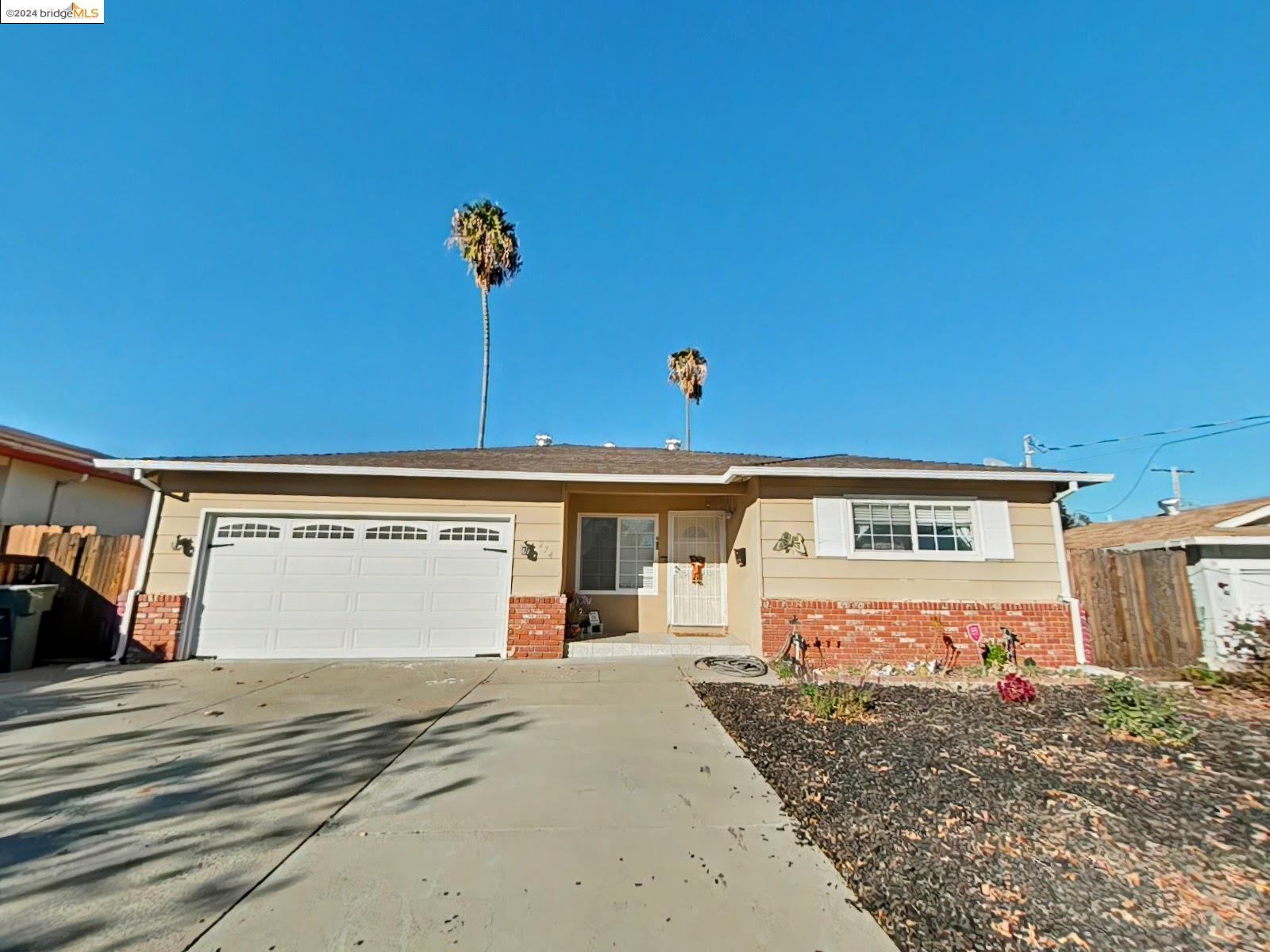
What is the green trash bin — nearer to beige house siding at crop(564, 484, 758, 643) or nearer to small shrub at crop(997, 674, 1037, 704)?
beige house siding at crop(564, 484, 758, 643)

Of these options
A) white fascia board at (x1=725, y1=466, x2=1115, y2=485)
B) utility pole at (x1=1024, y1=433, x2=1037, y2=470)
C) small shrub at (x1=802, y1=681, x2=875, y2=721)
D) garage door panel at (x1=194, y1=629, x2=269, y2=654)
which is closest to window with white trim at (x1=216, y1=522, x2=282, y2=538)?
garage door panel at (x1=194, y1=629, x2=269, y2=654)

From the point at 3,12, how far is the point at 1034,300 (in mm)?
18456

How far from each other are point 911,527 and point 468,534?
Result: 6965mm

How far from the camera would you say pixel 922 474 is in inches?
296

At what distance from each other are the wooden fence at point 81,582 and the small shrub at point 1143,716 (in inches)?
465

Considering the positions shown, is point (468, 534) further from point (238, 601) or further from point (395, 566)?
point (238, 601)

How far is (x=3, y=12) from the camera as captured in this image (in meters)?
6.06

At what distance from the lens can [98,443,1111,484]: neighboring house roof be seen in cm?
748

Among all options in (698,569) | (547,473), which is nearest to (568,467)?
(547,473)

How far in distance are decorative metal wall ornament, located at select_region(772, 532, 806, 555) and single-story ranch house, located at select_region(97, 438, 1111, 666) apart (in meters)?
0.04

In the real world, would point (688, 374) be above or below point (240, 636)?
above

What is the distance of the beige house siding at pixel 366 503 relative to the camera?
7438 millimetres

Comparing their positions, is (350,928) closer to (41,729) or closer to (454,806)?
(454,806)

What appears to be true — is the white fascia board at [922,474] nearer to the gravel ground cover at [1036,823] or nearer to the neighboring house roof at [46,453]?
the gravel ground cover at [1036,823]
